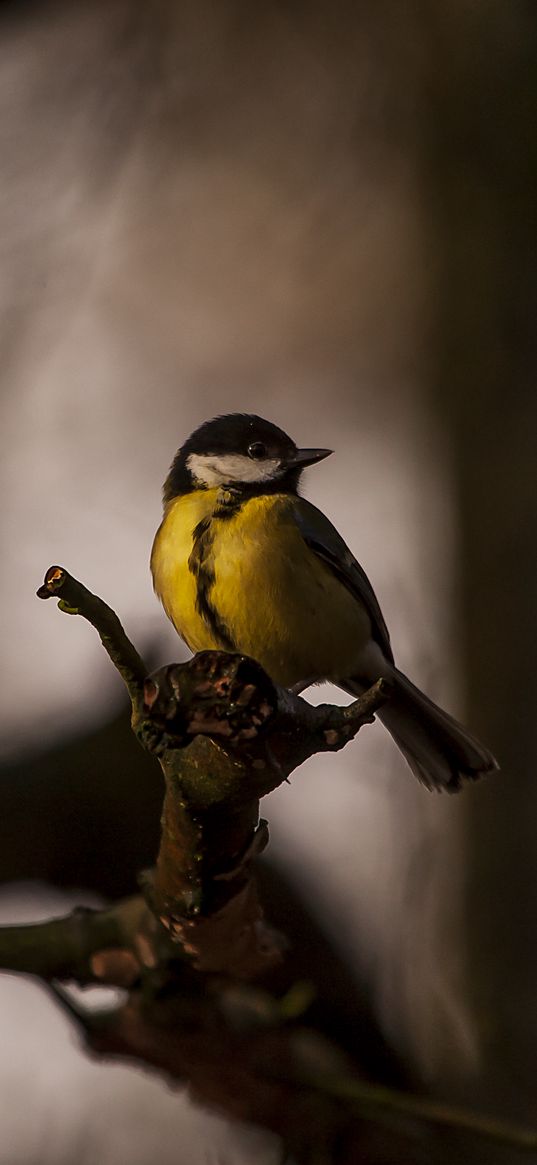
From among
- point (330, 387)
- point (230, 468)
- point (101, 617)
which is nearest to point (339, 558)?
point (230, 468)

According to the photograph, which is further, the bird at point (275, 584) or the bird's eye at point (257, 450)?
the bird's eye at point (257, 450)

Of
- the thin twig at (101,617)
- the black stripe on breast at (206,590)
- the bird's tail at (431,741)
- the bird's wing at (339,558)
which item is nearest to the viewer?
the thin twig at (101,617)

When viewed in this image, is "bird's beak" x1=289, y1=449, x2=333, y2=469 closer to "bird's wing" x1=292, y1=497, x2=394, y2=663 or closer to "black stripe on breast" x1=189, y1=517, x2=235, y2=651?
"bird's wing" x1=292, y1=497, x2=394, y2=663

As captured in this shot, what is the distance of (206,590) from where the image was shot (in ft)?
12.6

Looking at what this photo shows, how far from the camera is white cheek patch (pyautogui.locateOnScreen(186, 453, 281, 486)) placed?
172 inches

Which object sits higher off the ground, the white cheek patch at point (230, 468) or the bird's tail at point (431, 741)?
the white cheek patch at point (230, 468)

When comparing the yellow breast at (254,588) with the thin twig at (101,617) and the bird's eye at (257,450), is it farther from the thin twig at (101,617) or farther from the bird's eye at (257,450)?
the thin twig at (101,617)

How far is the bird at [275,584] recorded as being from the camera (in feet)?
12.6

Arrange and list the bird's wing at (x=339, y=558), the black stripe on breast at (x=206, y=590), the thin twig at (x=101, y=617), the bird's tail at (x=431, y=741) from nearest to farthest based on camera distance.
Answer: the thin twig at (x=101, y=617) < the black stripe on breast at (x=206, y=590) < the bird's wing at (x=339, y=558) < the bird's tail at (x=431, y=741)

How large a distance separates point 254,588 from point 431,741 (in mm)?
1116

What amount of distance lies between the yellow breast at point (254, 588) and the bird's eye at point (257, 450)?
260 millimetres

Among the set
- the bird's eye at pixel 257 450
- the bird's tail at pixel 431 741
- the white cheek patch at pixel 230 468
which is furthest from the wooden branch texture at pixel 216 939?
the bird's eye at pixel 257 450

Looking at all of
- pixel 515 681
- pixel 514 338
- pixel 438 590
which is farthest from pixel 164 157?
pixel 515 681

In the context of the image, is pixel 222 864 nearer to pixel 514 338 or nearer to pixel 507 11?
pixel 514 338
